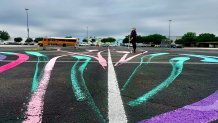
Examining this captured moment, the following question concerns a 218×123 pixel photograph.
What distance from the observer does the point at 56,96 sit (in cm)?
534

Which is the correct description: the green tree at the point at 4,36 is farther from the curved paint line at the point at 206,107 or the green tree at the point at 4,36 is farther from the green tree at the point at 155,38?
the curved paint line at the point at 206,107

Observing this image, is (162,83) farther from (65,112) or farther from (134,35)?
(134,35)

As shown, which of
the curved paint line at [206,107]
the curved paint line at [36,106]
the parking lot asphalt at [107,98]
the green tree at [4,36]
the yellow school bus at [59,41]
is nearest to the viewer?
the curved paint line at [36,106]

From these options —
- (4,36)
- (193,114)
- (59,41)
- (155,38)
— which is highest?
(4,36)

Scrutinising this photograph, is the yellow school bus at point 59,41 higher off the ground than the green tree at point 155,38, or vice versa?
the green tree at point 155,38

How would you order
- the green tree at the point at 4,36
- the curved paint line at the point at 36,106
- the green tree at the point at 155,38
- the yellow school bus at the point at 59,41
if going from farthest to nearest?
the green tree at the point at 4,36 < the green tree at the point at 155,38 < the yellow school bus at the point at 59,41 < the curved paint line at the point at 36,106

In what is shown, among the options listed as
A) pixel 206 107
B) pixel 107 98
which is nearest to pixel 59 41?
pixel 107 98

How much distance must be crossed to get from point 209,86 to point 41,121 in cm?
371

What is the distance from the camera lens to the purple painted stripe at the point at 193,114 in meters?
4.05

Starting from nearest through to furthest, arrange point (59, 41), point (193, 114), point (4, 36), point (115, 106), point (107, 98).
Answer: point (193, 114) → point (115, 106) → point (107, 98) → point (59, 41) → point (4, 36)

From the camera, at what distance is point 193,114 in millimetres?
4316

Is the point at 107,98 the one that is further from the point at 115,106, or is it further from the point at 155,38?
the point at 155,38

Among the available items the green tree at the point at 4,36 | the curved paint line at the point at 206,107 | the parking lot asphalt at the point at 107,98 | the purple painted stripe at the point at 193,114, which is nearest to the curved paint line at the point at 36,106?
the parking lot asphalt at the point at 107,98

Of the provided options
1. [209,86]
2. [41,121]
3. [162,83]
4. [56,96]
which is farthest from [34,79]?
[209,86]
